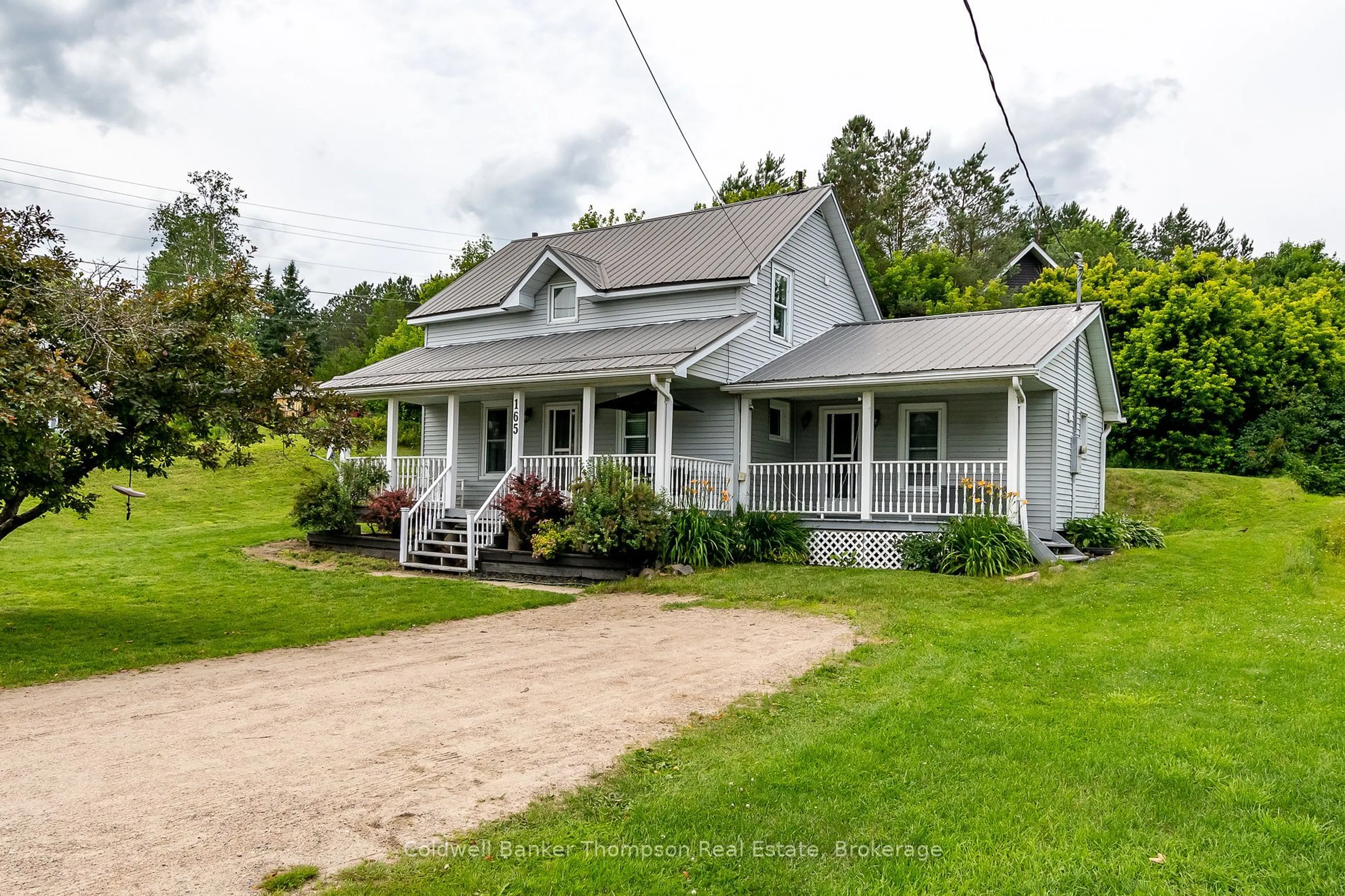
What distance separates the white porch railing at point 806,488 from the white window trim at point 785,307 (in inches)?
115

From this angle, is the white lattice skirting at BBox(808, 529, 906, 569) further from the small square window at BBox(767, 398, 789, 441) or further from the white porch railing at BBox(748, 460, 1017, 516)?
the small square window at BBox(767, 398, 789, 441)

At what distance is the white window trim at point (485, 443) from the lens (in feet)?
65.9

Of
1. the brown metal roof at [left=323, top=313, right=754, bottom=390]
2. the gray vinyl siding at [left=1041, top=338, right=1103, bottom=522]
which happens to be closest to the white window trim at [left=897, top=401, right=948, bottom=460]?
the gray vinyl siding at [left=1041, top=338, right=1103, bottom=522]

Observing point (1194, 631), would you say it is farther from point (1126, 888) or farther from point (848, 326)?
point (848, 326)

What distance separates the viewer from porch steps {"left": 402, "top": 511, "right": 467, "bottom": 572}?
16.5 meters

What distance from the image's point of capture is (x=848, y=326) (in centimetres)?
2070

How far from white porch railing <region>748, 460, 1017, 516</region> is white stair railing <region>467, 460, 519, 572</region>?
4622 millimetres

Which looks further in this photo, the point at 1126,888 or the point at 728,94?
the point at 728,94

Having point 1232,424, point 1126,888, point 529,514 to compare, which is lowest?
point 1126,888

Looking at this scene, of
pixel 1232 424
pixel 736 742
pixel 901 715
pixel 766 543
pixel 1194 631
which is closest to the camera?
pixel 736 742

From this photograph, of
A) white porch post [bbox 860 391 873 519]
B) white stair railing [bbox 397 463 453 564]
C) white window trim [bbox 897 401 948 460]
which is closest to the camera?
white porch post [bbox 860 391 873 519]

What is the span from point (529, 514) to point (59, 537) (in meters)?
11.9

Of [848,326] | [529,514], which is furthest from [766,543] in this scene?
[848,326]

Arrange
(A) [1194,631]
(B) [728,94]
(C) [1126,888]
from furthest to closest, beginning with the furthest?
(B) [728,94], (A) [1194,631], (C) [1126,888]
